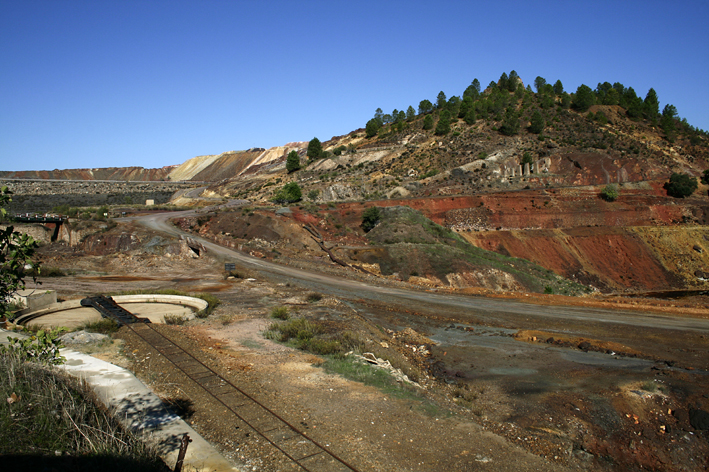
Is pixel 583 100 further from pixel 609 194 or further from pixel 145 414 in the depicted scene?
pixel 145 414

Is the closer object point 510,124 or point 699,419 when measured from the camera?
point 699,419

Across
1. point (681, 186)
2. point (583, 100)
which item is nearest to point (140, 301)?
point (681, 186)

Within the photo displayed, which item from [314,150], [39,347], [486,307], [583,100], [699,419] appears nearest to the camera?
Result: [39,347]

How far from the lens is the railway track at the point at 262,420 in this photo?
7891mm

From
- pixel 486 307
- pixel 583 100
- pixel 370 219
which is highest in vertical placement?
A: pixel 583 100

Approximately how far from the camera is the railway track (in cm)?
789

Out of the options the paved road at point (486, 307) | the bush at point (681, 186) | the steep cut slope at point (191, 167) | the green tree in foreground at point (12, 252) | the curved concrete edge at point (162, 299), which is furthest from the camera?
the steep cut slope at point (191, 167)

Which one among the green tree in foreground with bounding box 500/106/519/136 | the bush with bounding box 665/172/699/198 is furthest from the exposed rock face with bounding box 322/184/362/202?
the bush with bounding box 665/172/699/198

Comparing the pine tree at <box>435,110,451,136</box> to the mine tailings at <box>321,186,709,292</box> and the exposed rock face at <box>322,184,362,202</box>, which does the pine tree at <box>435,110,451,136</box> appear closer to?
the exposed rock face at <box>322,184,362,202</box>

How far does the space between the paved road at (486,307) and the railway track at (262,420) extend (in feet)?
50.9

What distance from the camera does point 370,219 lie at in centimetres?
5231

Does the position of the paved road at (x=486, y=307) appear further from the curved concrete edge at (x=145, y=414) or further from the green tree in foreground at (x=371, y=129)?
the green tree in foreground at (x=371, y=129)

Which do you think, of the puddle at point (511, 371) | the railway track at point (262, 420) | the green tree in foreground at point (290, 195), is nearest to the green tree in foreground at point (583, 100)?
the green tree in foreground at point (290, 195)

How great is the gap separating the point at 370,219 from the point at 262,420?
43537 mm
